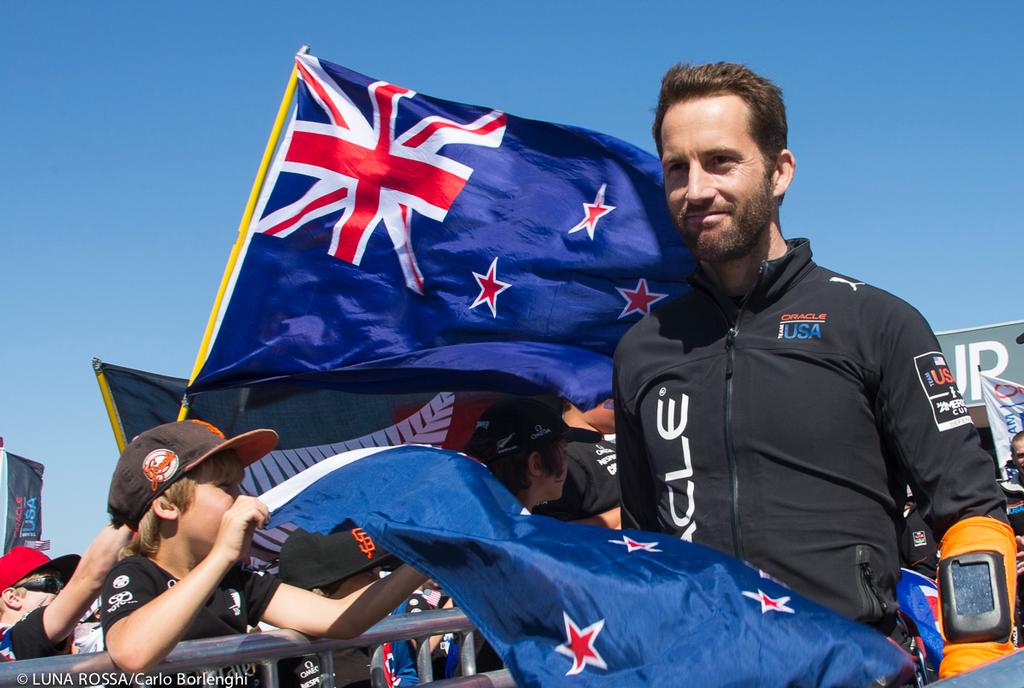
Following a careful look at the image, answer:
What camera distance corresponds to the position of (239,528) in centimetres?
279

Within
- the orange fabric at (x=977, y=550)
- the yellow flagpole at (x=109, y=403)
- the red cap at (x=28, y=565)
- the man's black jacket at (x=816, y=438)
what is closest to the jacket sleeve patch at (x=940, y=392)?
the man's black jacket at (x=816, y=438)

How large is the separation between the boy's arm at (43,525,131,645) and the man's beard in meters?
2.16

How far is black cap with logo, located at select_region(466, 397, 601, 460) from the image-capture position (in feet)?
13.9

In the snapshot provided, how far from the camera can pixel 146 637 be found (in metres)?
2.54

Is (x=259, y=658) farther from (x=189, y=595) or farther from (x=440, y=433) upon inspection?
(x=440, y=433)

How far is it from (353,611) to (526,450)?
4.13ft

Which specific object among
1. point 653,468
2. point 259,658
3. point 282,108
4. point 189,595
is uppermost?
point 282,108

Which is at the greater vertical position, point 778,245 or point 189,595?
point 778,245

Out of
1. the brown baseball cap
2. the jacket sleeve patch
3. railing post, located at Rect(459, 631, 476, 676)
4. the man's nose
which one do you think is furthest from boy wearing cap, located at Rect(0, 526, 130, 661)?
the jacket sleeve patch

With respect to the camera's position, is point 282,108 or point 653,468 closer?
point 653,468

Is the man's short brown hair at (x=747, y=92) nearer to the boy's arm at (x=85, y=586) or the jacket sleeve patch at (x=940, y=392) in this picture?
the jacket sleeve patch at (x=940, y=392)

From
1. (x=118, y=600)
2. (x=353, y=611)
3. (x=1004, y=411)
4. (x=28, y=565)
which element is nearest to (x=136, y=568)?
(x=118, y=600)

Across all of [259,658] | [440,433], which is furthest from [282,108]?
[259,658]

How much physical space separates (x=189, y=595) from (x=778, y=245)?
1.60 m
